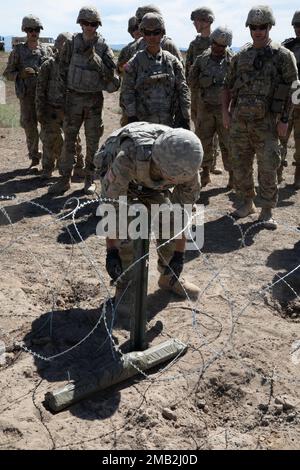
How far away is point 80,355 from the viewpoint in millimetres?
3822

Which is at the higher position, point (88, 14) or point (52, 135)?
point (88, 14)

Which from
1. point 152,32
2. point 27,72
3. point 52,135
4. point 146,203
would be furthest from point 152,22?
point 27,72

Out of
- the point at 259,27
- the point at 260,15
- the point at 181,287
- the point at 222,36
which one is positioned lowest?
the point at 181,287

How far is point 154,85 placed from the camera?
18.8 ft

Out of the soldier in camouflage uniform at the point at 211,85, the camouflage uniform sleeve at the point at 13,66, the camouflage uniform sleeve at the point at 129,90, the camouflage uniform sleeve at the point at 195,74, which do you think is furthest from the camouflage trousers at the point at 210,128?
the camouflage uniform sleeve at the point at 13,66

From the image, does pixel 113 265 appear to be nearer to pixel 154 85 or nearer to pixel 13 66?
pixel 154 85

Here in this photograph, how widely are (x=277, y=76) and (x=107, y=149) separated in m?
2.30

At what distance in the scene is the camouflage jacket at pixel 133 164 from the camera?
12.0ft

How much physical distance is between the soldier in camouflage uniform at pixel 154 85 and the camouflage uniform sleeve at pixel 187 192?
6.17 ft

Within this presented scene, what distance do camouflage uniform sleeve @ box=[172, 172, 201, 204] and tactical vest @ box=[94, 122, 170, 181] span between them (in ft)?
1.40

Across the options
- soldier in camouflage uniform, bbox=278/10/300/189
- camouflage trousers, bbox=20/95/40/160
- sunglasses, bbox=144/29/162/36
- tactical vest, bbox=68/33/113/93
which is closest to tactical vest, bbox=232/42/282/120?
sunglasses, bbox=144/29/162/36

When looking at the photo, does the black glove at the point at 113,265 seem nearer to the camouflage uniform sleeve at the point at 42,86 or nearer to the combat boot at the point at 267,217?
the combat boot at the point at 267,217

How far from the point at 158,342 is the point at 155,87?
286 centimetres

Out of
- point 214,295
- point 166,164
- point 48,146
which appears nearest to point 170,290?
point 214,295
